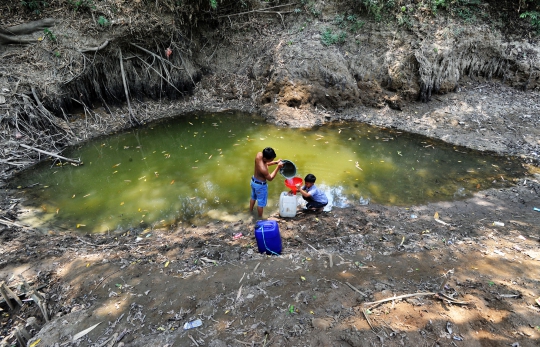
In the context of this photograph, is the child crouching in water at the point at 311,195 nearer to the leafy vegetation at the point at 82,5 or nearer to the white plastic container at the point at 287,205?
the white plastic container at the point at 287,205

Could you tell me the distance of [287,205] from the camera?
4.81 m

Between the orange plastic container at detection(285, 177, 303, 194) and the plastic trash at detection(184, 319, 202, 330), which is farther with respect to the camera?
the orange plastic container at detection(285, 177, 303, 194)

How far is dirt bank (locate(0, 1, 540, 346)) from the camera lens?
9.06ft

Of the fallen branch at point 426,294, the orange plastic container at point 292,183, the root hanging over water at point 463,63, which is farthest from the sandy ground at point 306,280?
the root hanging over water at point 463,63

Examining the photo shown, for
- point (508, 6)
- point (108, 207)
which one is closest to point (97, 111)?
point (108, 207)

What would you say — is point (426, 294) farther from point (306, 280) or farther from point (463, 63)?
point (463, 63)

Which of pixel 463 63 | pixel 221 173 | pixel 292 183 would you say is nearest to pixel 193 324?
pixel 292 183

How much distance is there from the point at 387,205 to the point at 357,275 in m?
2.43

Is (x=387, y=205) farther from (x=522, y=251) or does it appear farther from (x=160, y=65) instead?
(x=160, y=65)

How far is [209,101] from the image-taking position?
1052cm

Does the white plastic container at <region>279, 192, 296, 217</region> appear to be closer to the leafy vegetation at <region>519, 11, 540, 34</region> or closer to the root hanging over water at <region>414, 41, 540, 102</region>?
the root hanging over water at <region>414, 41, 540, 102</region>

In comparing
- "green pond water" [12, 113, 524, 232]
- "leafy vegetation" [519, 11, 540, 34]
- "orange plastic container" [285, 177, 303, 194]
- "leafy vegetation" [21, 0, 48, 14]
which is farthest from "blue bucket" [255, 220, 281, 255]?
"leafy vegetation" [519, 11, 540, 34]

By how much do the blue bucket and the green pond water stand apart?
1.33 meters

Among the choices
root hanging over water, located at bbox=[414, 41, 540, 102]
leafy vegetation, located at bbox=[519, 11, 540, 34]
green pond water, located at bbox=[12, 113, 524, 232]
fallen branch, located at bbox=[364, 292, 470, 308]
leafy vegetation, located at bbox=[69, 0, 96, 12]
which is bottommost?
green pond water, located at bbox=[12, 113, 524, 232]
